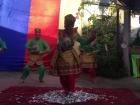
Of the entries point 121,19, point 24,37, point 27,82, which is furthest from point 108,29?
point 27,82

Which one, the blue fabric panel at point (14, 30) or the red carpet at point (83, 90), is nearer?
the red carpet at point (83, 90)

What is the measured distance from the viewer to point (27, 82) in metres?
12.9

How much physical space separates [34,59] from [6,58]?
7.88 feet

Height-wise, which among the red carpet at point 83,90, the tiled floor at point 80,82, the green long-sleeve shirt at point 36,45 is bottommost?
the red carpet at point 83,90

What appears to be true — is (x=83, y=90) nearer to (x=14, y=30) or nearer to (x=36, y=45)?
(x=36, y=45)

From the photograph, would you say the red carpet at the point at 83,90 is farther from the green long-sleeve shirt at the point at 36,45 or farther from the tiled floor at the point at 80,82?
the green long-sleeve shirt at the point at 36,45

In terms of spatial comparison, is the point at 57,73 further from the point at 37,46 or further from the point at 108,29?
the point at 108,29

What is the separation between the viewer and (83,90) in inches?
439

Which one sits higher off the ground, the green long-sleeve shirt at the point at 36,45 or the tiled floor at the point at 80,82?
the green long-sleeve shirt at the point at 36,45

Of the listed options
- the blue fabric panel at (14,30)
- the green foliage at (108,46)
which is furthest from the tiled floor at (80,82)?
the blue fabric panel at (14,30)

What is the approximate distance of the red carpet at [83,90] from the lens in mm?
9727

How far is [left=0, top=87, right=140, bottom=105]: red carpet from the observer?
31.9 ft

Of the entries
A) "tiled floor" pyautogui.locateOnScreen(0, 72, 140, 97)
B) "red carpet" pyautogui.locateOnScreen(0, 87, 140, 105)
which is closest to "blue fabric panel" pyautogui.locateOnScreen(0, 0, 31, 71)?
"tiled floor" pyautogui.locateOnScreen(0, 72, 140, 97)

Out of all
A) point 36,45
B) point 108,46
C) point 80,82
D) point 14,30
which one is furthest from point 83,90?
point 14,30
